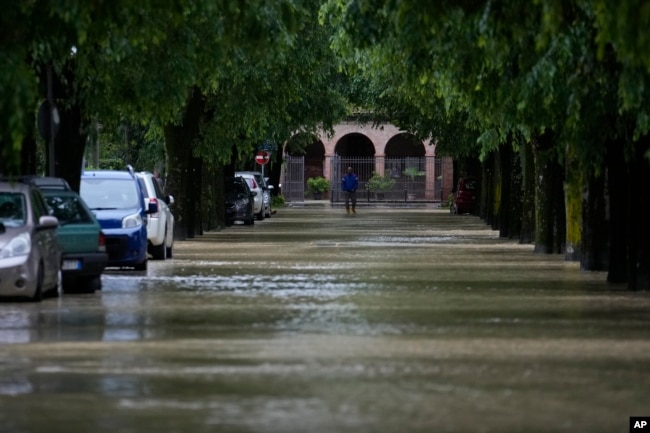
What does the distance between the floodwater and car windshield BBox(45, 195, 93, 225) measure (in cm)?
120

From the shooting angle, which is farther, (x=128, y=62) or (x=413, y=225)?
(x=413, y=225)

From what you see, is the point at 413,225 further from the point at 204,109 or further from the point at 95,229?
the point at 95,229

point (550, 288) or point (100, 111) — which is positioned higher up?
point (100, 111)

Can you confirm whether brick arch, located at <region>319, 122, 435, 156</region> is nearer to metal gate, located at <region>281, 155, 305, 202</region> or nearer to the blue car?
metal gate, located at <region>281, 155, 305, 202</region>

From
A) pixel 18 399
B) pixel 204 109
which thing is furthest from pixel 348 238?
pixel 18 399

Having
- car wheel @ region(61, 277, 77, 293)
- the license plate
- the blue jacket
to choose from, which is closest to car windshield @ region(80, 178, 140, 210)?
car wheel @ region(61, 277, 77, 293)

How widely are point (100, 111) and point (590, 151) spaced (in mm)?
8394

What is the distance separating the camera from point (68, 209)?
26266 millimetres

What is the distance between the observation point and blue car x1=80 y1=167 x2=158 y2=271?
30.6m

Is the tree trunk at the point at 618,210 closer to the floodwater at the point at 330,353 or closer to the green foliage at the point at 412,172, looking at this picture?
the floodwater at the point at 330,353

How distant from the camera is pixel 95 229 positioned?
84.2ft

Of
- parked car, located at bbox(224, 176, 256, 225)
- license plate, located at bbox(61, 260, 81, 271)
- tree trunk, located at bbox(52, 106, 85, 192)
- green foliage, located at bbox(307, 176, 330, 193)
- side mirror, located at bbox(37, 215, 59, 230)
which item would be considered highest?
tree trunk, located at bbox(52, 106, 85, 192)

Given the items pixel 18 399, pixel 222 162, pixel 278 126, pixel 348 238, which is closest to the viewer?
pixel 18 399

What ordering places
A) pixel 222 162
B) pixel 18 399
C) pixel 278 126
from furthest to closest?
pixel 278 126
pixel 222 162
pixel 18 399
